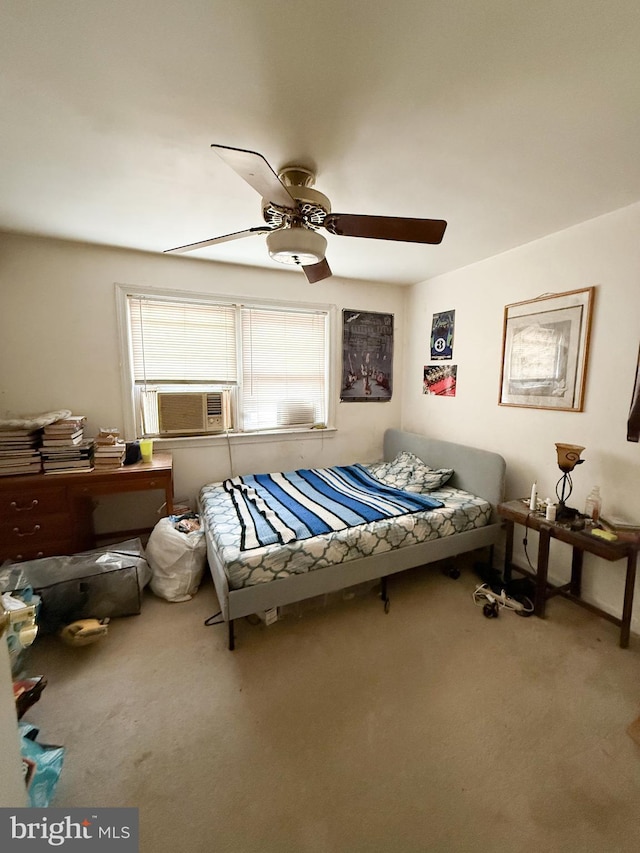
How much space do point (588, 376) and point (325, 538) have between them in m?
1.99

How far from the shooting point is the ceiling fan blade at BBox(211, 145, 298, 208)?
3.59ft

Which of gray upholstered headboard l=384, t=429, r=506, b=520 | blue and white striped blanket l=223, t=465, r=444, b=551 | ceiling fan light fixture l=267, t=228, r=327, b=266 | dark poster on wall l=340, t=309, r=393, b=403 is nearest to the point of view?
ceiling fan light fixture l=267, t=228, r=327, b=266

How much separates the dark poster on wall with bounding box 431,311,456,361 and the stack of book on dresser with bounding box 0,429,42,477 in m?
3.37

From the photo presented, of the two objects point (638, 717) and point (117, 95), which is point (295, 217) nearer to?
point (117, 95)

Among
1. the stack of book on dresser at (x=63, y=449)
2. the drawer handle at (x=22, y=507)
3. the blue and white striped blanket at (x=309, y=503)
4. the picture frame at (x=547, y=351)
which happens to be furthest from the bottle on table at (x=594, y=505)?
the drawer handle at (x=22, y=507)

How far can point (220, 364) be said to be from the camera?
3.16 meters

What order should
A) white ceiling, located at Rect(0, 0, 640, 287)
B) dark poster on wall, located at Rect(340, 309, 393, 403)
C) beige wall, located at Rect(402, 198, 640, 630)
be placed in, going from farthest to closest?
dark poster on wall, located at Rect(340, 309, 393, 403)
beige wall, located at Rect(402, 198, 640, 630)
white ceiling, located at Rect(0, 0, 640, 287)

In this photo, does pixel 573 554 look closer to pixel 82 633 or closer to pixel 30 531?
pixel 82 633

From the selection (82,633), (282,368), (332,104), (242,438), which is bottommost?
(82,633)

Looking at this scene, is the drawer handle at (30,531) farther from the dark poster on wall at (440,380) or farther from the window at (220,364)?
the dark poster on wall at (440,380)

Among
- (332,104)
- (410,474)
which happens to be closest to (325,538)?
(410,474)

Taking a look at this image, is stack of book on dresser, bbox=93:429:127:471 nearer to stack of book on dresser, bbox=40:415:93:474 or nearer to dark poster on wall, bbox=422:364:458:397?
stack of book on dresser, bbox=40:415:93:474

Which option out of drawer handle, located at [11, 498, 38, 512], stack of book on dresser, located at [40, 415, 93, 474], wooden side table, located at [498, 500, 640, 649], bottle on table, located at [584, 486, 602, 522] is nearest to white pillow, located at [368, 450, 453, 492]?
wooden side table, located at [498, 500, 640, 649]

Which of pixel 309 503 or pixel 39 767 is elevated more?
pixel 309 503
